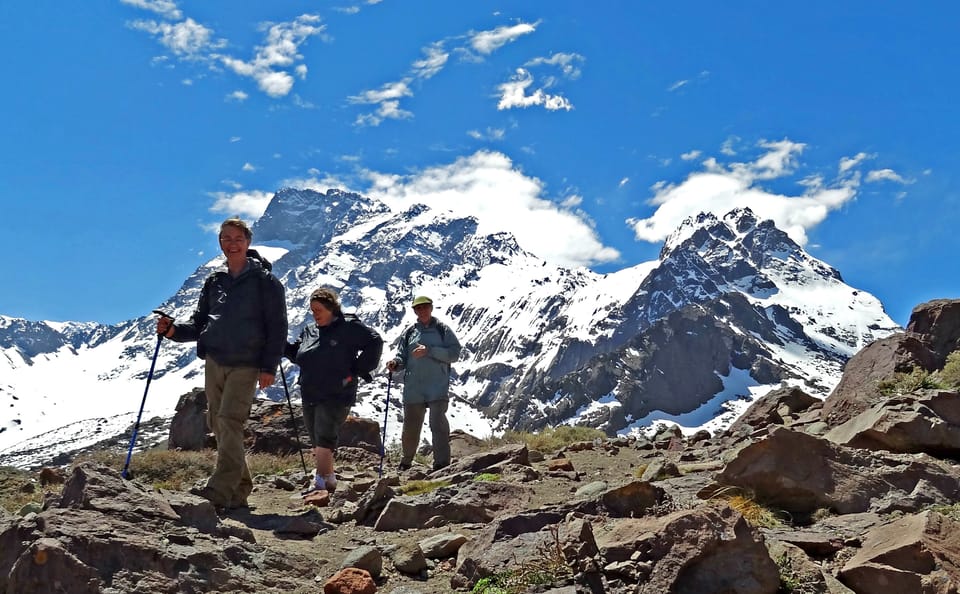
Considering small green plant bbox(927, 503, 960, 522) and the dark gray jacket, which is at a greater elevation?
the dark gray jacket

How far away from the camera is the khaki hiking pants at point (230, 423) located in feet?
25.9

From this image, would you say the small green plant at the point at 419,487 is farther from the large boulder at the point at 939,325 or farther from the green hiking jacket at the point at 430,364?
the large boulder at the point at 939,325

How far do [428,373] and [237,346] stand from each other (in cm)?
445

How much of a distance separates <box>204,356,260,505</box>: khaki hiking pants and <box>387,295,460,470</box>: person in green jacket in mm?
3776

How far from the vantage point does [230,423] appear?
312 inches

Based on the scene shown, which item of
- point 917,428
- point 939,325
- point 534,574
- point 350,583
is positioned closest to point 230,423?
point 350,583

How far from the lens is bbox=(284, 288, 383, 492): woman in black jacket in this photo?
9602mm

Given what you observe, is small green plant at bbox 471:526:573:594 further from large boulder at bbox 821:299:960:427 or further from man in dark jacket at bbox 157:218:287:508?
large boulder at bbox 821:299:960:427

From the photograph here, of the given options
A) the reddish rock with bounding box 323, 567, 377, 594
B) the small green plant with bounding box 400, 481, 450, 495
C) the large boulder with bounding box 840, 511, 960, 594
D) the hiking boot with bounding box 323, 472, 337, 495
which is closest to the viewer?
the large boulder with bounding box 840, 511, 960, 594

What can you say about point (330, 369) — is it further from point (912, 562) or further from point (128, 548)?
point (912, 562)

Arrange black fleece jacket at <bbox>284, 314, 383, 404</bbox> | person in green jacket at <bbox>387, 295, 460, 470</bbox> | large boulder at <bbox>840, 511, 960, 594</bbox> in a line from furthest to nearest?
person in green jacket at <bbox>387, 295, 460, 470</bbox> → black fleece jacket at <bbox>284, 314, 383, 404</bbox> → large boulder at <bbox>840, 511, 960, 594</bbox>

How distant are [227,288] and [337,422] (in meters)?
2.36

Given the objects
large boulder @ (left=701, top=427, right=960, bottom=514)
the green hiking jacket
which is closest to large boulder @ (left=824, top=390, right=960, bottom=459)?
large boulder @ (left=701, top=427, right=960, bottom=514)

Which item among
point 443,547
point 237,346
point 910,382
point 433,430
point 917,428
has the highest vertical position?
point 910,382
